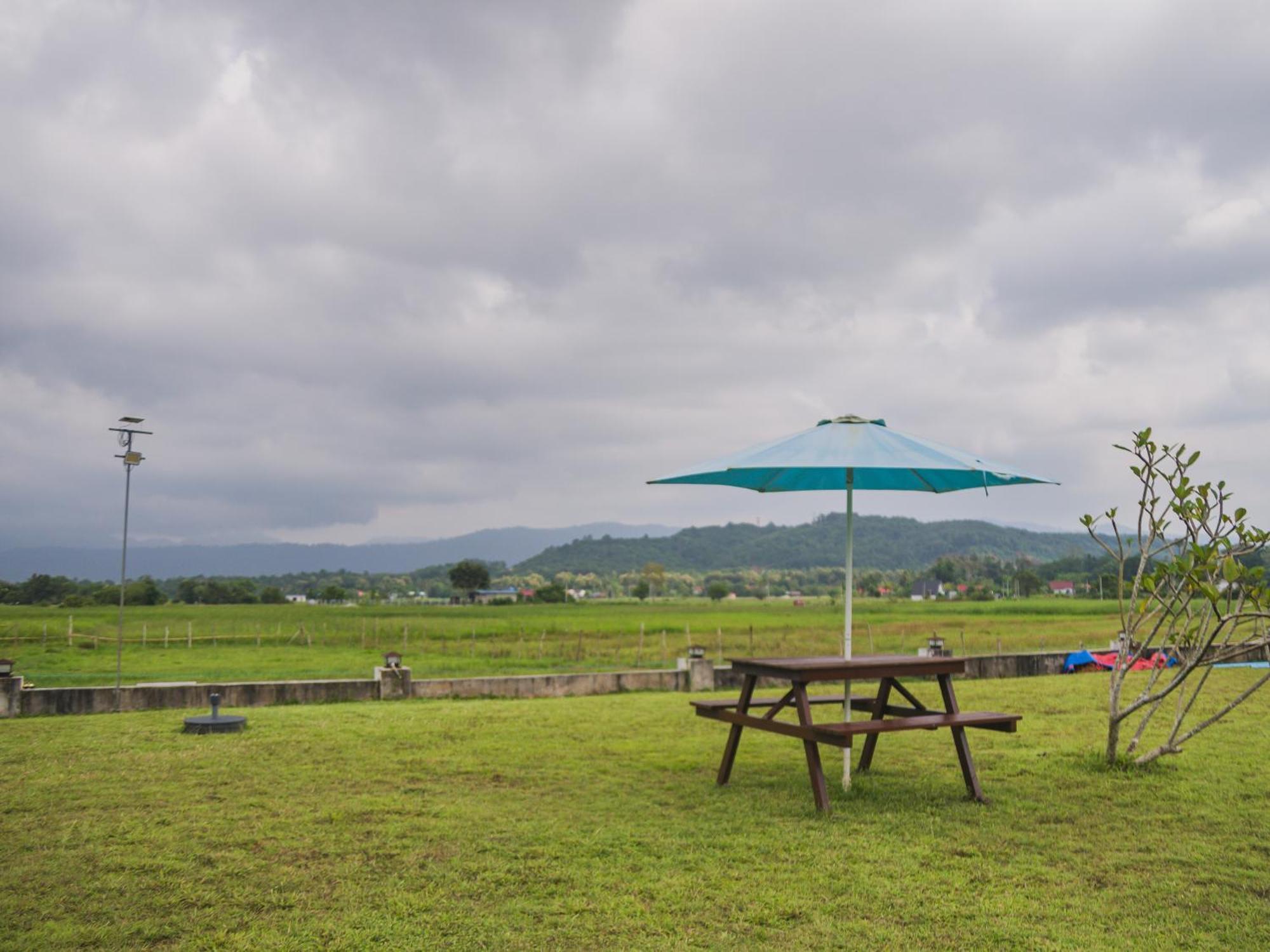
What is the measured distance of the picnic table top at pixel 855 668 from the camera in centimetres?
562

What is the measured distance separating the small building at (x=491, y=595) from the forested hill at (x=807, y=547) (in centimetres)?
2540

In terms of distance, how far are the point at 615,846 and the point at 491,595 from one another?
98583 mm

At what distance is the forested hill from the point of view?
132 m

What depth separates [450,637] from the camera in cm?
3622

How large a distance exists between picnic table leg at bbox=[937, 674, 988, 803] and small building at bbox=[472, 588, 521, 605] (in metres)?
81.9

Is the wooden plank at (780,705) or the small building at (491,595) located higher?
the wooden plank at (780,705)

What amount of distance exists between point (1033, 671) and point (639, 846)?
42.3ft

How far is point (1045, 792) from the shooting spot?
19.8 ft

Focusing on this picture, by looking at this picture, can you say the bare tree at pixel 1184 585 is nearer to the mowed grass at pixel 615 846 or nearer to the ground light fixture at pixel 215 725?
the mowed grass at pixel 615 846

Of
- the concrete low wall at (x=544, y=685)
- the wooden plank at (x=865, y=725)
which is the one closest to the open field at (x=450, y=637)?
the concrete low wall at (x=544, y=685)

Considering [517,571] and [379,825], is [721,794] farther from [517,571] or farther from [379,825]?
[517,571]

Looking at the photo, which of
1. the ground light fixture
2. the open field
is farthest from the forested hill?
the ground light fixture

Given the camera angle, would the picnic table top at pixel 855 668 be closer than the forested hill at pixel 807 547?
Yes

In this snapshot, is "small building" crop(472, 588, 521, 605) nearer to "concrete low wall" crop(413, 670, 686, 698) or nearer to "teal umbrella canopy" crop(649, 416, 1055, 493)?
"concrete low wall" crop(413, 670, 686, 698)
